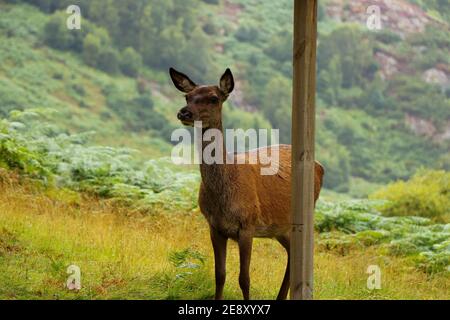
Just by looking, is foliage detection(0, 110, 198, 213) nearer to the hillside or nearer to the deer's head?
the deer's head

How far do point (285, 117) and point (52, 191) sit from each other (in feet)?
102

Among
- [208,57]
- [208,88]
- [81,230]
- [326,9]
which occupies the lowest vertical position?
[81,230]

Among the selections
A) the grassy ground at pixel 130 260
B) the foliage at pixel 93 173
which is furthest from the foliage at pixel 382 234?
the foliage at pixel 93 173

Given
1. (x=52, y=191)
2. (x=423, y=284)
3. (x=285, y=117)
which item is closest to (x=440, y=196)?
(x=423, y=284)

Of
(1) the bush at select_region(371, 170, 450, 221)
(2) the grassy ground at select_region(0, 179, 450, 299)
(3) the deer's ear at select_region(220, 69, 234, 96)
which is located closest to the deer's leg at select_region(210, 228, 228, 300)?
(2) the grassy ground at select_region(0, 179, 450, 299)

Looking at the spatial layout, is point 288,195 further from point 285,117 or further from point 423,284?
point 285,117

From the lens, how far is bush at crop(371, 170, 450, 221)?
18.2 meters

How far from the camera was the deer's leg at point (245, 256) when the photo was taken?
829cm

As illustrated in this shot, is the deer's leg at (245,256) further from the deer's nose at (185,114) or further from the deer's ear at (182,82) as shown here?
the deer's ear at (182,82)

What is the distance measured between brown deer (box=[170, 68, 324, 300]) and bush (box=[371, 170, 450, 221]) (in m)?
9.39

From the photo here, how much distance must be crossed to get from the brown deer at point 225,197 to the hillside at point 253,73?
29.2 m

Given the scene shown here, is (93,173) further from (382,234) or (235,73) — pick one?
(235,73)

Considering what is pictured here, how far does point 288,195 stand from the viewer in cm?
917

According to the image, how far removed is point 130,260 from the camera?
9.77 metres
